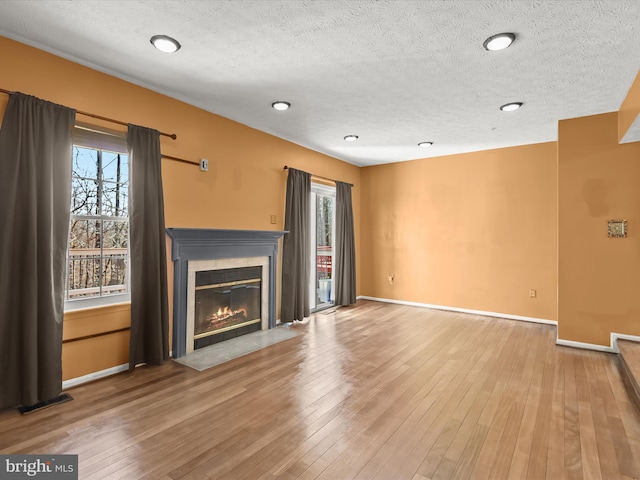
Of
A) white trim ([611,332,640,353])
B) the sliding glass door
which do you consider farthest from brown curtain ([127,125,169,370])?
white trim ([611,332,640,353])

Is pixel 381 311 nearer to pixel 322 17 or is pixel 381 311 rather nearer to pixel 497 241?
pixel 497 241

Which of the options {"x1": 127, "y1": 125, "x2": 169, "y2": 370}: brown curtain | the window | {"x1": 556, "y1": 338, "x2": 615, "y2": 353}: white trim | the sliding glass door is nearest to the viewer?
the window

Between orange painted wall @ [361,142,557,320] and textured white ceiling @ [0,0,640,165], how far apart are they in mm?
1291

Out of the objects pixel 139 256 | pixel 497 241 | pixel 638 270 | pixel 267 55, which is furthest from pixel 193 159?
pixel 638 270

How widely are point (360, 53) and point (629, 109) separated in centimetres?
286

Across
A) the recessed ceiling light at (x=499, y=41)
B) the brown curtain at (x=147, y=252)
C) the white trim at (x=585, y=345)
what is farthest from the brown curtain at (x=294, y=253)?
the white trim at (x=585, y=345)

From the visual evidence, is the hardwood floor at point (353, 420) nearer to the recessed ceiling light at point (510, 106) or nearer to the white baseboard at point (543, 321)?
the white baseboard at point (543, 321)

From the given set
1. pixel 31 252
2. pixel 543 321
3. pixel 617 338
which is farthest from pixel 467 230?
pixel 31 252

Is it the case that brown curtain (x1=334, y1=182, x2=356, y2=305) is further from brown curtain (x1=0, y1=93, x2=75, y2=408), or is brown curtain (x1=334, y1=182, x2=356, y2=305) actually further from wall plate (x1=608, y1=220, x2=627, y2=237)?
brown curtain (x1=0, y1=93, x2=75, y2=408)

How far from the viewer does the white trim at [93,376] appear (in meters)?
2.78

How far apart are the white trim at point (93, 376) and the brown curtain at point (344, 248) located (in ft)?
12.3

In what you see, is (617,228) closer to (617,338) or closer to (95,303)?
(617,338)

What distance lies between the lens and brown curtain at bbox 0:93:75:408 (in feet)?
7.79

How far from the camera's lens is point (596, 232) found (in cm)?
386
